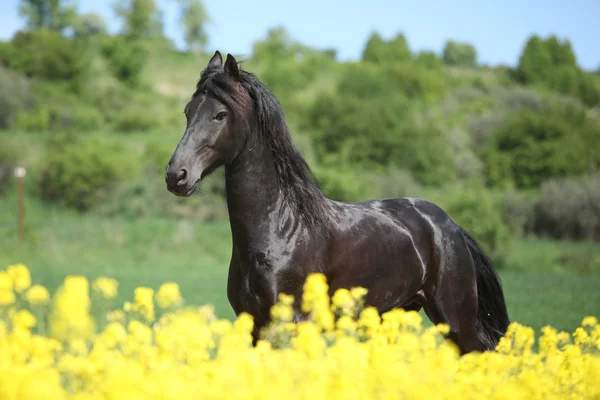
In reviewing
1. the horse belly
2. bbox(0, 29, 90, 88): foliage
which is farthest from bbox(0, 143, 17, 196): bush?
the horse belly

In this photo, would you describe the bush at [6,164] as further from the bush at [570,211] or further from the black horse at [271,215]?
the black horse at [271,215]

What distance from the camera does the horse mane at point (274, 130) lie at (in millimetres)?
4797

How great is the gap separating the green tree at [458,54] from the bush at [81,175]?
109580 mm

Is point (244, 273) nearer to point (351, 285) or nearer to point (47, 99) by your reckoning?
point (351, 285)

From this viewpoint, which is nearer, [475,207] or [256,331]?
[256,331]

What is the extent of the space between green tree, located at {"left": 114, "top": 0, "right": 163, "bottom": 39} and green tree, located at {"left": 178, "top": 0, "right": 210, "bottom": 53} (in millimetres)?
3687

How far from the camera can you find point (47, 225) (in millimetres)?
29438

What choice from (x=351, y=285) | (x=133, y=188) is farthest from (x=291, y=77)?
(x=351, y=285)

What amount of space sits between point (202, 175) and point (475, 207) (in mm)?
25393

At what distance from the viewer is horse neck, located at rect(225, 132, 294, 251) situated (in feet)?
15.9

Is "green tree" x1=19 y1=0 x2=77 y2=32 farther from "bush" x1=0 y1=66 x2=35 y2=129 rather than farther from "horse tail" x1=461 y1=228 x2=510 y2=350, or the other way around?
"horse tail" x1=461 y1=228 x2=510 y2=350

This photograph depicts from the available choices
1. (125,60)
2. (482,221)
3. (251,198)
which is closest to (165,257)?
(482,221)

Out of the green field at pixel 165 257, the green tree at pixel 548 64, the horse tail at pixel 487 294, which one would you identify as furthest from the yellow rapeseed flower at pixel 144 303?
the green tree at pixel 548 64

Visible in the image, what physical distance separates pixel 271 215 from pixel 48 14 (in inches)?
2712
